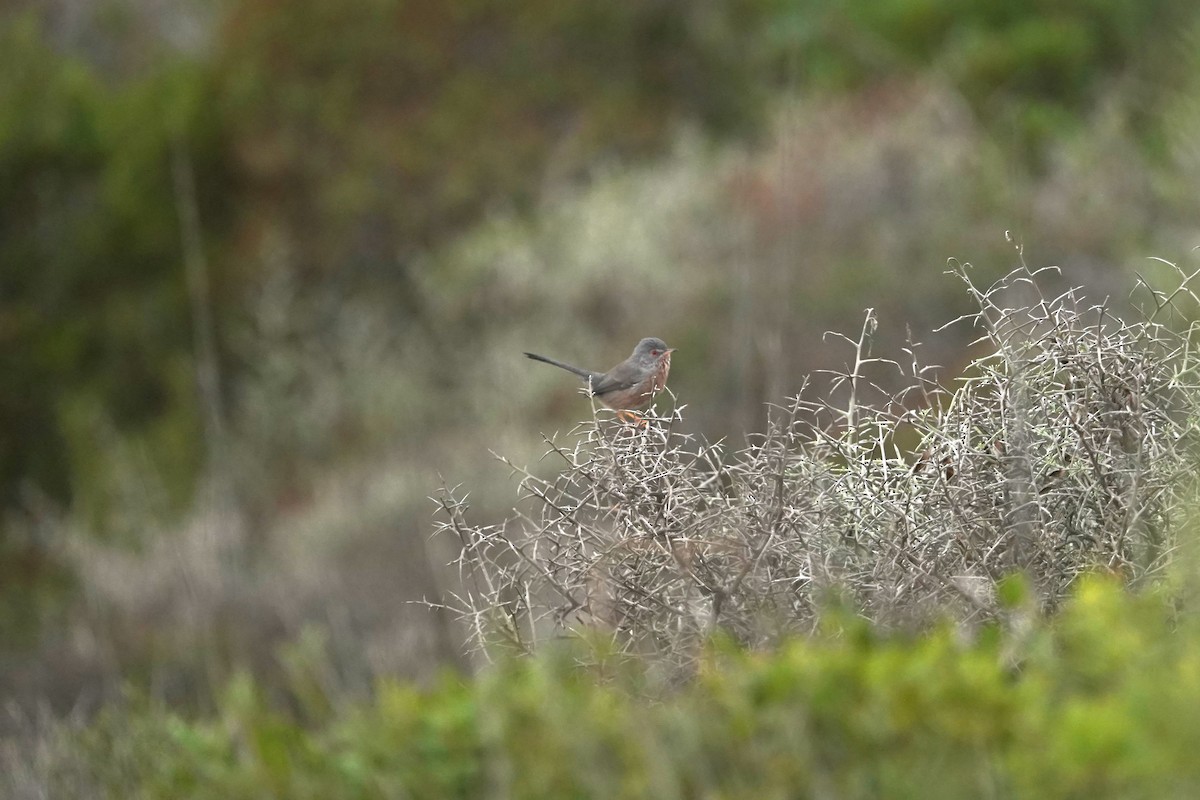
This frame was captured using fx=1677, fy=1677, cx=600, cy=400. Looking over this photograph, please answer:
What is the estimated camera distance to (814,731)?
7.82 feet

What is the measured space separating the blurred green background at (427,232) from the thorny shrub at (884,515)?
7.18 metres

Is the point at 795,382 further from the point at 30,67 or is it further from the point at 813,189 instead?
Result: the point at 30,67

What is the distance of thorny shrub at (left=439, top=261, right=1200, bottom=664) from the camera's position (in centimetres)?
331

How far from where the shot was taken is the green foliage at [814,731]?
2.19m

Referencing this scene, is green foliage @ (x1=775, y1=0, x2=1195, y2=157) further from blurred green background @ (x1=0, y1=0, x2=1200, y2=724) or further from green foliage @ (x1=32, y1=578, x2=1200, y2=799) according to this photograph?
green foliage @ (x1=32, y1=578, x2=1200, y2=799)

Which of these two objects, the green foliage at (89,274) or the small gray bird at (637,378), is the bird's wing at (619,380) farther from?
the green foliage at (89,274)

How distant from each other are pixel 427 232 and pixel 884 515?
12341 mm

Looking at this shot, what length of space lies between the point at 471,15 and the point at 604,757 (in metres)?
14.3

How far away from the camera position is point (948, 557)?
3.39m

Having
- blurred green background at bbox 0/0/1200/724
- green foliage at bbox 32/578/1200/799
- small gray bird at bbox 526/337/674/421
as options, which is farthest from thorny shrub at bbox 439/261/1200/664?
blurred green background at bbox 0/0/1200/724

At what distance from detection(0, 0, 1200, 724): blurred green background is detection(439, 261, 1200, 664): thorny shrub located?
7176 mm

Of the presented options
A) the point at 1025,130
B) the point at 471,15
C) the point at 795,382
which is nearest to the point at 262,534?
the point at 795,382

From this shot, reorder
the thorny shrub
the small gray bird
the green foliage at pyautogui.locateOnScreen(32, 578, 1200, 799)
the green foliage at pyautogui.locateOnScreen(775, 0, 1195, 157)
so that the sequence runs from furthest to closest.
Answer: the green foliage at pyautogui.locateOnScreen(775, 0, 1195, 157)
the small gray bird
the thorny shrub
the green foliage at pyautogui.locateOnScreen(32, 578, 1200, 799)

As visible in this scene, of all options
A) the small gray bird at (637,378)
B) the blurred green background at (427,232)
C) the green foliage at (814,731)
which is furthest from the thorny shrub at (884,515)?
the blurred green background at (427,232)
